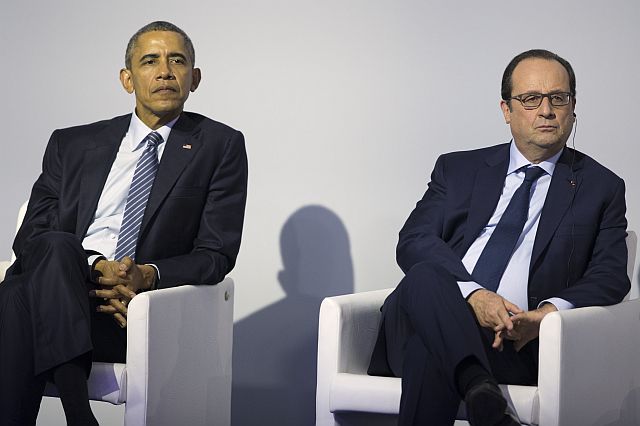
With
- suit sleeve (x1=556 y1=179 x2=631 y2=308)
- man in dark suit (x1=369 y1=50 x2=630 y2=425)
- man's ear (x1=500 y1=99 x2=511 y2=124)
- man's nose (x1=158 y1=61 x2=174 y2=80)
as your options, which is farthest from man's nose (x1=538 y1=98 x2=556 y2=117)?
man's nose (x1=158 y1=61 x2=174 y2=80)

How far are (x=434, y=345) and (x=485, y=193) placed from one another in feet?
2.50

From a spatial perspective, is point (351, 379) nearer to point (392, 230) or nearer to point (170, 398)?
point (170, 398)

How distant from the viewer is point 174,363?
329 centimetres

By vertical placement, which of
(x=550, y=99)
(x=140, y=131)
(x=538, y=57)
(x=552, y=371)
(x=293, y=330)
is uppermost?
(x=538, y=57)

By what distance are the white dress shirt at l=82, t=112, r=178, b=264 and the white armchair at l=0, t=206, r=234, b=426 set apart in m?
0.39

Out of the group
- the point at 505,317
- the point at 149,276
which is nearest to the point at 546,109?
the point at 505,317

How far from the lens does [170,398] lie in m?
3.27

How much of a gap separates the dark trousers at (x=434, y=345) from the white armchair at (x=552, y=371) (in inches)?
5.8

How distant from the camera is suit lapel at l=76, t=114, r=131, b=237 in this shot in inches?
142

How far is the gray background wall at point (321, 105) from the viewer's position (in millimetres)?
4031

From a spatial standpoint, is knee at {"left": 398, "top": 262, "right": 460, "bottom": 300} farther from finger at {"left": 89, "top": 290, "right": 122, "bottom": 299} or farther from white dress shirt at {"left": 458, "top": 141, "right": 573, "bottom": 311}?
finger at {"left": 89, "top": 290, "right": 122, "bottom": 299}

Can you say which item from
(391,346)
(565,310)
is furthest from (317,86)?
(565,310)

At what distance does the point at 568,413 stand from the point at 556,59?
45.3 inches

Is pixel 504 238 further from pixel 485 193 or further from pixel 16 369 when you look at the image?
pixel 16 369
